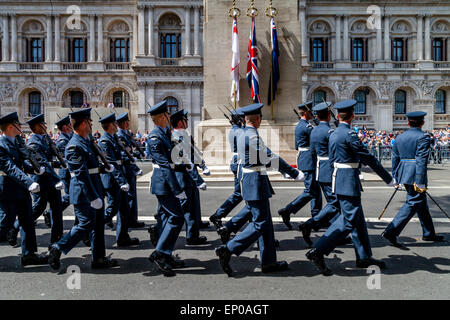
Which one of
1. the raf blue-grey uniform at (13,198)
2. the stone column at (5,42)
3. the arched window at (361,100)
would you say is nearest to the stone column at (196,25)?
the arched window at (361,100)

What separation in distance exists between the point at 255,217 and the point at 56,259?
2434mm

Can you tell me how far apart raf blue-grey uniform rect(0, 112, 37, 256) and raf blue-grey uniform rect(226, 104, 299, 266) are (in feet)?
9.07

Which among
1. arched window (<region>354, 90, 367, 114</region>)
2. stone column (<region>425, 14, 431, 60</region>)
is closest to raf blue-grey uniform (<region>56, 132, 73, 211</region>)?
arched window (<region>354, 90, 367, 114</region>)

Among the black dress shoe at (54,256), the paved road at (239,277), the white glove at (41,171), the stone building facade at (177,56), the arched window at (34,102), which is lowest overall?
the paved road at (239,277)

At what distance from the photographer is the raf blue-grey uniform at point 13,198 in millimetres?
5172

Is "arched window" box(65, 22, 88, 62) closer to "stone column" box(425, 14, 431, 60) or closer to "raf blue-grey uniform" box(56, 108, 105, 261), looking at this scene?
"stone column" box(425, 14, 431, 60)

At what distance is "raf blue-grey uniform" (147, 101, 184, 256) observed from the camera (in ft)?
16.0

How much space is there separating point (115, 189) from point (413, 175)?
15.2 ft

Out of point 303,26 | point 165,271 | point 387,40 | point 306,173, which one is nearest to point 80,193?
point 165,271

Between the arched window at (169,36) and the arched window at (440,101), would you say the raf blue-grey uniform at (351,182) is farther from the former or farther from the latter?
the arched window at (440,101)

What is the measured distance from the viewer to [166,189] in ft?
16.3

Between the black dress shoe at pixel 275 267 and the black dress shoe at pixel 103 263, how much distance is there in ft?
Answer: 6.44

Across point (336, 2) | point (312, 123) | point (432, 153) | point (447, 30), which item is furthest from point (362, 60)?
point (312, 123)
